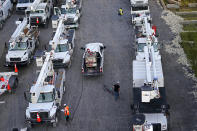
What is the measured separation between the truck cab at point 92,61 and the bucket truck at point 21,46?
552 cm

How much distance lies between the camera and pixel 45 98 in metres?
25.8

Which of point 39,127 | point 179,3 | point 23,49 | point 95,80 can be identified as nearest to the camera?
point 39,127

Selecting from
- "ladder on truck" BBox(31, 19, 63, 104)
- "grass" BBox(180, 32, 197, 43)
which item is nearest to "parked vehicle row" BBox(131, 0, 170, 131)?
"ladder on truck" BBox(31, 19, 63, 104)

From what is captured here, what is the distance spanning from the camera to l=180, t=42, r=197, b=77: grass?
31.8 metres

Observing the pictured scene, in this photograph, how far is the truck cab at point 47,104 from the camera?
24844 mm

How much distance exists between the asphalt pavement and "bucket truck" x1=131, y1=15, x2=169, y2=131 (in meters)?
2.18

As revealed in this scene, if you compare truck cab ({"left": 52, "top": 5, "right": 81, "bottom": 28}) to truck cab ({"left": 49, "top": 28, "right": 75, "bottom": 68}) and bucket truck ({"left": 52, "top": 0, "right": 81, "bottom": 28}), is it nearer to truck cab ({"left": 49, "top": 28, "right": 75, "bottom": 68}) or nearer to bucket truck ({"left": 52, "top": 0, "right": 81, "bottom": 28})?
bucket truck ({"left": 52, "top": 0, "right": 81, "bottom": 28})

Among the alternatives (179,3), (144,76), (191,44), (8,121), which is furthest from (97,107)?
(179,3)

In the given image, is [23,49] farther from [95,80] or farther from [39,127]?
[39,127]

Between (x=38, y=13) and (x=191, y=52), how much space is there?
17.1 m

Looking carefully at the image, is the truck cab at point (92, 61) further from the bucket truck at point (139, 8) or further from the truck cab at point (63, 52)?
the bucket truck at point (139, 8)

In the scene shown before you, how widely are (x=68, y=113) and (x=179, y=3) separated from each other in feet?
78.5

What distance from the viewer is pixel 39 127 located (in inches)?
1007

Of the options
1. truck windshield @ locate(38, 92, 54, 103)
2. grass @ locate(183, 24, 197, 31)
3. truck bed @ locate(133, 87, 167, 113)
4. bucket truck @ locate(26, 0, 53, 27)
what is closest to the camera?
truck bed @ locate(133, 87, 167, 113)
